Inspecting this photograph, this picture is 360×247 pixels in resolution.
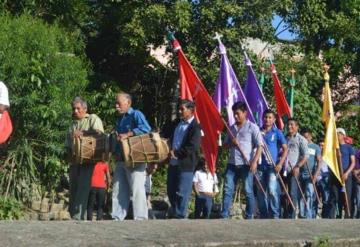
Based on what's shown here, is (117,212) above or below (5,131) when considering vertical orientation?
below

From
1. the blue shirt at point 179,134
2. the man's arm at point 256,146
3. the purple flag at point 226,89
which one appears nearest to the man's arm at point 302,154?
the purple flag at point 226,89

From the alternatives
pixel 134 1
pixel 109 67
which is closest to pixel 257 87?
pixel 134 1

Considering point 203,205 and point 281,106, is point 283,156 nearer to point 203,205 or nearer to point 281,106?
point 203,205

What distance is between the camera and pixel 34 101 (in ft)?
41.9

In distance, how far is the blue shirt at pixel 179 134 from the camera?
901cm

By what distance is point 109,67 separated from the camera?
60.0 feet

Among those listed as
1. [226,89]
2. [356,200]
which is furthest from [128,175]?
[356,200]

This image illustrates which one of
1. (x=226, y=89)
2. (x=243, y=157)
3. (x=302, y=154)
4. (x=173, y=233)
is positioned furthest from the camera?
(x=226, y=89)

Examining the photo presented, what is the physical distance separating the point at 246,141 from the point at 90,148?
2135 mm

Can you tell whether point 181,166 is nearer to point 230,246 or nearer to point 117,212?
point 117,212

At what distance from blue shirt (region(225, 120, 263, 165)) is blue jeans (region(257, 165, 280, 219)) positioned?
0.89 m

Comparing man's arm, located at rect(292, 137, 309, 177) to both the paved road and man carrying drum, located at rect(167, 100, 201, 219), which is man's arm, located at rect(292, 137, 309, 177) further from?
the paved road

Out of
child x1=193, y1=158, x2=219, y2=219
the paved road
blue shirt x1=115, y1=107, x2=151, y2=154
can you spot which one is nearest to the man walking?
blue shirt x1=115, y1=107, x2=151, y2=154

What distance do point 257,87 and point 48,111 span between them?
139 inches
